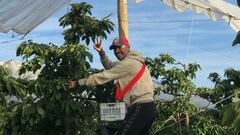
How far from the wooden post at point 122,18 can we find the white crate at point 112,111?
191 centimetres

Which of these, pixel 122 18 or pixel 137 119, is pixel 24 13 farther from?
pixel 137 119

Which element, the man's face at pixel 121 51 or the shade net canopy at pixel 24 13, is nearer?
the man's face at pixel 121 51

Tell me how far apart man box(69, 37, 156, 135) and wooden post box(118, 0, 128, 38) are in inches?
81.9

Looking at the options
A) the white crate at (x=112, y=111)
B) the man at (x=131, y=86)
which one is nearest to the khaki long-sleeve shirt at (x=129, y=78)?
the man at (x=131, y=86)

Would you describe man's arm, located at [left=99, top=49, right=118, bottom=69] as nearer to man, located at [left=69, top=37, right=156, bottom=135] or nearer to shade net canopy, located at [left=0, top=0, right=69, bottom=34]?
man, located at [left=69, top=37, right=156, bottom=135]

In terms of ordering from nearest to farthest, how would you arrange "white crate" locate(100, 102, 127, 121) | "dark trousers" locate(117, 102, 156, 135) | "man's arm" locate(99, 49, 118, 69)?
"dark trousers" locate(117, 102, 156, 135), "white crate" locate(100, 102, 127, 121), "man's arm" locate(99, 49, 118, 69)

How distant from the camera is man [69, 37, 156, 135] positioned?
4.08m

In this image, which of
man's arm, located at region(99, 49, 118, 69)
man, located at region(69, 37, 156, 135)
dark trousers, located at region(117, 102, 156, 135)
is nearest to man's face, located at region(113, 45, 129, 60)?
man, located at region(69, 37, 156, 135)

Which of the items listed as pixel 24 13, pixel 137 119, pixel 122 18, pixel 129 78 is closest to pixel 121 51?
pixel 129 78

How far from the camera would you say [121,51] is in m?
4.17

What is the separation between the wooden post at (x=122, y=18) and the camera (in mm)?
6289

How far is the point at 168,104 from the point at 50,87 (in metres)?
2.87

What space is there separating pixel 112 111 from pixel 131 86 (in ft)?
1.45

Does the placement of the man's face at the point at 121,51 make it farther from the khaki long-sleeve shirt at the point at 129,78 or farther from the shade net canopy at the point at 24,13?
the shade net canopy at the point at 24,13
